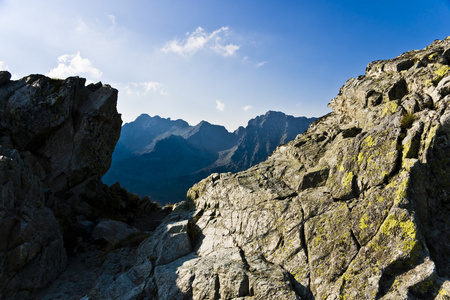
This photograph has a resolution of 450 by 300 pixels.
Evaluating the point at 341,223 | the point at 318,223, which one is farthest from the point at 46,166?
the point at 341,223

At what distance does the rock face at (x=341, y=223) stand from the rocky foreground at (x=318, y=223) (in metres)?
0.06

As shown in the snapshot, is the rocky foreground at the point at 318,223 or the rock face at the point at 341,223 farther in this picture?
the rocky foreground at the point at 318,223

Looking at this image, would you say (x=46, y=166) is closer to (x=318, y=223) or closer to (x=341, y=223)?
(x=318, y=223)

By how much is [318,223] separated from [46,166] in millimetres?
29144

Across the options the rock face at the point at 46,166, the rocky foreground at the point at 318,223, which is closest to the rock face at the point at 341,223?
the rocky foreground at the point at 318,223

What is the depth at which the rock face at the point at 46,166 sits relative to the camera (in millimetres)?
16328

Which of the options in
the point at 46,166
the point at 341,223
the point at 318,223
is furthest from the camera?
the point at 46,166

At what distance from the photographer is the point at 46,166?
27641mm

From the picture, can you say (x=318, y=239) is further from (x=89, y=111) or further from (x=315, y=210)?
(x=89, y=111)

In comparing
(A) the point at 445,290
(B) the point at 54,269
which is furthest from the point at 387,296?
(B) the point at 54,269

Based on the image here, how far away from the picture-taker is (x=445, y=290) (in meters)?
9.23

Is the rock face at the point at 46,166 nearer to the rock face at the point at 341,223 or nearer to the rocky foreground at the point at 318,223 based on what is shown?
the rocky foreground at the point at 318,223

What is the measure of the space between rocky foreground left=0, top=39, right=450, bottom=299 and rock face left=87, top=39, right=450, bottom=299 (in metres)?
0.06

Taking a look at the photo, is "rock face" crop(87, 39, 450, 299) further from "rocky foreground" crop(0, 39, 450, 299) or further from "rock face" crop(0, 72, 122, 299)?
"rock face" crop(0, 72, 122, 299)
